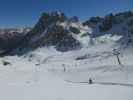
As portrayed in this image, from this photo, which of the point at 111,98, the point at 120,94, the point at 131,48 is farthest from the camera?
the point at 131,48

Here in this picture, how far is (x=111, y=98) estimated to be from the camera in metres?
20.4

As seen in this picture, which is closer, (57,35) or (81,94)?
(81,94)

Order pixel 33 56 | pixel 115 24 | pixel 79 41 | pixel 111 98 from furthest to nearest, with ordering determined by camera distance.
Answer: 1. pixel 115 24
2. pixel 79 41
3. pixel 33 56
4. pixel 111 98

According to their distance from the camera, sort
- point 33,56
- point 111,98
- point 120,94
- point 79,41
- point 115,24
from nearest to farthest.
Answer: point 111,98, point 120,94, point 33,56, point 79,41, point 115,24

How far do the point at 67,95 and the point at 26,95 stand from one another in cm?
400

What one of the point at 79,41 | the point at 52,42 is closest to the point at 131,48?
the point at 79,41

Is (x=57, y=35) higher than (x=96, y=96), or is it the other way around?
(x=57, y=35)

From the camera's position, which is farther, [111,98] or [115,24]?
[115,24]

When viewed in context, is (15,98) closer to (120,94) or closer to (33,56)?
(120,94)

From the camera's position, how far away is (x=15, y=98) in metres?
21.1

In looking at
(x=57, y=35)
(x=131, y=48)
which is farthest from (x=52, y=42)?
(x=131, y=48)

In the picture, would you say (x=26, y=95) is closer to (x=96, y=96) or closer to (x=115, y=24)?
(x=96, y=96)

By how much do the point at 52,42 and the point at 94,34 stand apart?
36.6 meters

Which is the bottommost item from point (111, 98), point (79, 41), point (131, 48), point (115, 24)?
point (111, 98)
